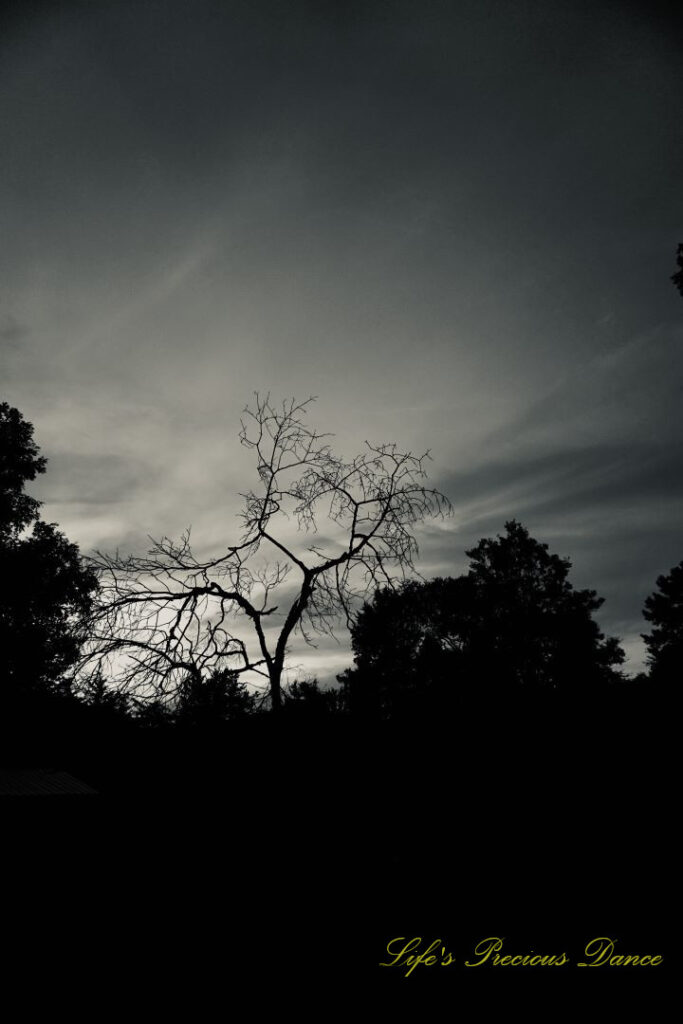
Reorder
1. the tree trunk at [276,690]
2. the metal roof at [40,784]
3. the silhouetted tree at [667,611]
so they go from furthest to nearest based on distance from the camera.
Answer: the silhouetted tree at [667,611]
the metal roof at [40,784]
the tree trunk at [276,690]

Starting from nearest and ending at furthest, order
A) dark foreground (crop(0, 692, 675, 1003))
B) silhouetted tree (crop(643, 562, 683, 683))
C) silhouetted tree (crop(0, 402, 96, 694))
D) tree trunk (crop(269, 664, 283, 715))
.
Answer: dark foreground (crop(0, 692, 675, 1003)) → tree trunk (crop(269, 664, 283, 715)) → silhouetted tree (crop(0, 402, 96, 694)) → silhouetted tree (crop(643, 562, 683, 683))

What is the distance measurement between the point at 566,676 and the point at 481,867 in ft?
91.5

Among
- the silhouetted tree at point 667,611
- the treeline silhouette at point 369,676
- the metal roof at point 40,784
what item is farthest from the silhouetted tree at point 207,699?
the silhouetted tree at point 667,611

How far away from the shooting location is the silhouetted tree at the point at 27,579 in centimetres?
1723

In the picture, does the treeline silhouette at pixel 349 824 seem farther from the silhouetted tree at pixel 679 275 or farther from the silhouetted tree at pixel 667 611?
the silhouetted tree at pixel 667 611

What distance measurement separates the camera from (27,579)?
17500mm

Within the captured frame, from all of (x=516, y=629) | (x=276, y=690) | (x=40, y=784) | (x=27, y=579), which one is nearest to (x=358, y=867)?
(x=276, y=690)

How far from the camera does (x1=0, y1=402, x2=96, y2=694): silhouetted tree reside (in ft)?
56.5

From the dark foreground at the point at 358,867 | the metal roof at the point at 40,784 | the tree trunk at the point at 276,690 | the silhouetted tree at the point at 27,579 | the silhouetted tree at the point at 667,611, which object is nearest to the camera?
the dark foreground at the point at 358,867

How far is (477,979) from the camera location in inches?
238

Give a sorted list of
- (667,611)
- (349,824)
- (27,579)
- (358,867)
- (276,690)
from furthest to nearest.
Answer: (667,611)
(27,579)
(349,824)
(358,867)
(276,690)

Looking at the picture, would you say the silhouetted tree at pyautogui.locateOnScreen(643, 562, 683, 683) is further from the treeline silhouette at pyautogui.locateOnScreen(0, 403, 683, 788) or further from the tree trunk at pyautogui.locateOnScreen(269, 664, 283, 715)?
the tree trunk at pyautogui.locateOnScreen(269, 664, 283, 715)

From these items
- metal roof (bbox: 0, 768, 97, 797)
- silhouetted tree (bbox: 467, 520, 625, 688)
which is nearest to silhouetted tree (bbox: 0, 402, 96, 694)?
metal roof (bbox: 0, 768, 97, 797)

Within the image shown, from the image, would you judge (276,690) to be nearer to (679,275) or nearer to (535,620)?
(679,275)
